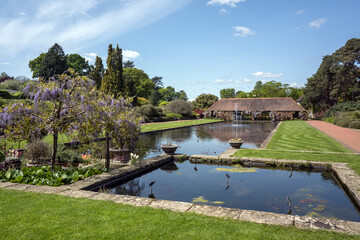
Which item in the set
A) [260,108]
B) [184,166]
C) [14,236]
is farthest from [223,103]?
[14,236]

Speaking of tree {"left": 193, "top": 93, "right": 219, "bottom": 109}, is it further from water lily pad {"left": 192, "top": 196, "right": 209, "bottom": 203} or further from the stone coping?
water lily pad {"left": 192, "top": 196, "right": 209, "bottom": 203}

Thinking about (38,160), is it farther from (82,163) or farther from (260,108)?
(260,108)

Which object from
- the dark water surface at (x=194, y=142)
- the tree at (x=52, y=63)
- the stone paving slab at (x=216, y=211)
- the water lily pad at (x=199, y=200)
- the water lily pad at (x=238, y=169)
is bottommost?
the water lily pad at (x=199, y=200)

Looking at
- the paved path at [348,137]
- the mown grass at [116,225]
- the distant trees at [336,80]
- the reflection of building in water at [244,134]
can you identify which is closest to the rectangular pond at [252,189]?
the mown grass at [116,225]

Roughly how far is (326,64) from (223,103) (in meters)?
21.0

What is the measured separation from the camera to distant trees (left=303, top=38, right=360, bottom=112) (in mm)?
45281

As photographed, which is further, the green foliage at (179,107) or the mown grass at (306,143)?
the green foliage at (179,107)

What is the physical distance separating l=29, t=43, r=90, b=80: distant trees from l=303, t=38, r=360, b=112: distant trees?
164 ft

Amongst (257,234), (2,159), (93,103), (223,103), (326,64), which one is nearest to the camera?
(257,234)

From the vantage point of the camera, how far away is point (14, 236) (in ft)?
14.1

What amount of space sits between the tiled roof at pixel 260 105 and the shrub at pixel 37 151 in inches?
1854

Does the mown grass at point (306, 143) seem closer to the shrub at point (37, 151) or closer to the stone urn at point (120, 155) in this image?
the stone urn at point (120, 155)

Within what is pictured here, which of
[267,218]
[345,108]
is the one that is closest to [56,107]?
[267,218]

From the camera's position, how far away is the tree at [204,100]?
6669 cm
